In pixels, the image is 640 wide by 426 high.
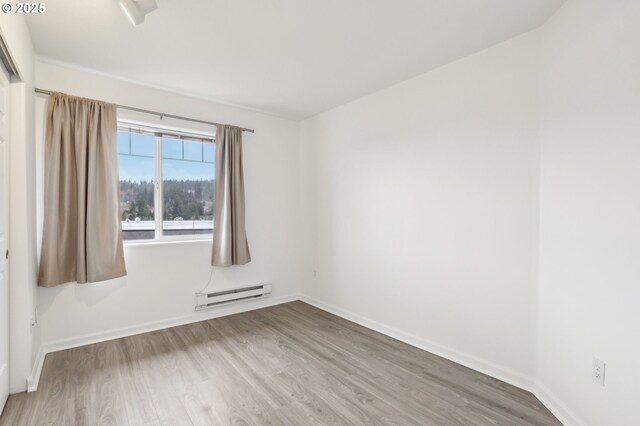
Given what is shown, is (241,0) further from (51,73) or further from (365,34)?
(51,73)

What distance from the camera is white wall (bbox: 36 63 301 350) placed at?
2.79 m

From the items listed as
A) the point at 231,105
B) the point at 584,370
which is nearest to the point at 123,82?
the point at 231,105

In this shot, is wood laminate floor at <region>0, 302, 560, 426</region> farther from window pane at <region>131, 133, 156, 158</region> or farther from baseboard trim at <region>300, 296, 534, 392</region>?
window pane at <region>131, 133, 156, 158</region>

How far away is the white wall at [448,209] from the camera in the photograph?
2.25 m

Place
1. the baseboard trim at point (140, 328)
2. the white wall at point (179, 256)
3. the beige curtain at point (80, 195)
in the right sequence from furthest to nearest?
the white wall at point (179, 256)
the beige curtain at point (80, 195)
the baseboard trim at point (140, 328)

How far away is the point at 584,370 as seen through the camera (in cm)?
175

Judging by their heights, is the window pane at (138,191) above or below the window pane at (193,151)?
below

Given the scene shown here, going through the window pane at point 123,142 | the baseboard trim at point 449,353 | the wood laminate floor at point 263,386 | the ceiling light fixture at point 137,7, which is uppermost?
the ceiling light fixture at point 137,7

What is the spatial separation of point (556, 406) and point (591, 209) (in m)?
1.27

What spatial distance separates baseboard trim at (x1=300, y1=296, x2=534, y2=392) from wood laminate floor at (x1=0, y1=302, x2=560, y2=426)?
0.07 m

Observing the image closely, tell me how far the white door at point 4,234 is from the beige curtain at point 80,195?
2.26ft

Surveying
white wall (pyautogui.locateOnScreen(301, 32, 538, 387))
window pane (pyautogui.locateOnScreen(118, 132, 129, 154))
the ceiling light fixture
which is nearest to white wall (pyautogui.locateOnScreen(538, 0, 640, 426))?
white wall (pyautogui.locateOnScreen(301, 32, 538, 387))

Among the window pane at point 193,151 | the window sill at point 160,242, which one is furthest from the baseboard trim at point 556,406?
the window pane at point 193,151

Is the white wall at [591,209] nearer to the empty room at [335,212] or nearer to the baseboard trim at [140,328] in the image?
the empty room at [335,212]
